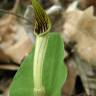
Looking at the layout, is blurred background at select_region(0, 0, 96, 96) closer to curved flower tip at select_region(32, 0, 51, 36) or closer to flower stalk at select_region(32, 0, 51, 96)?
flower stalk at select_region(32, 0, 51, 96)

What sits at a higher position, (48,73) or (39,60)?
(39,60)

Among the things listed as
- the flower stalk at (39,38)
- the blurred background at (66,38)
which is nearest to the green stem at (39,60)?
the flower stalk at (39,38)

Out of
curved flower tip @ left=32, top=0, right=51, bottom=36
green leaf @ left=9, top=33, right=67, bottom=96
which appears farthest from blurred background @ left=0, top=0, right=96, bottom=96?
curved flower tip @ left=32, top=0, right=51, bottom=36

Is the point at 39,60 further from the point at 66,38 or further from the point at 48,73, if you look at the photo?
the point at 66,38

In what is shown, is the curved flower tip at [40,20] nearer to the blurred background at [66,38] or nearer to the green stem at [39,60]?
the green stem at [39,60]

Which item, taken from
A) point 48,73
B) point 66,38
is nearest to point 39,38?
point 48,73

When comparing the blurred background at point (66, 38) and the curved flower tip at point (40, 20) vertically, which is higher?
the curved flower tip at point (40, 20)
